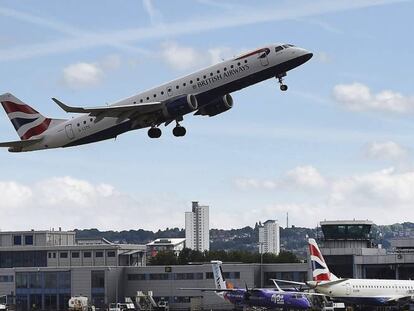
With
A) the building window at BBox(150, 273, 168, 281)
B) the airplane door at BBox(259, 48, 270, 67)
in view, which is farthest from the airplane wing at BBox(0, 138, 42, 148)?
the building window at BBox(150, 273, 168, 281)

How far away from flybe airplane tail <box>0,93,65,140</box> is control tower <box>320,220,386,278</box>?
2967 inches

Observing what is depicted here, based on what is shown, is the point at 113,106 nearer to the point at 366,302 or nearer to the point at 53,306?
the point at 366,302

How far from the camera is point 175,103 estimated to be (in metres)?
108

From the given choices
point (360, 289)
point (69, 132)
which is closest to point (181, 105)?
point (69, 132)

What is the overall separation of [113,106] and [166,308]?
2796 inches

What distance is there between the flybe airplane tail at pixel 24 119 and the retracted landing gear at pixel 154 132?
13.9m

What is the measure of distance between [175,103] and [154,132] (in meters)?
7.32

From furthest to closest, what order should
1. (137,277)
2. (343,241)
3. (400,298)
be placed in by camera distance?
(137,277)
(343,241)
(400,298)

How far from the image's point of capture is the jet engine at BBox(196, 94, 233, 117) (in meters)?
114

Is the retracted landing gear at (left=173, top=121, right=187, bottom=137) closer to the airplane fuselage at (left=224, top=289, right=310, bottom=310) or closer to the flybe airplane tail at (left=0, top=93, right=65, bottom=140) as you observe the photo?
the flybe airplane tail at (left=0, top=93, right=65, bottom=140)

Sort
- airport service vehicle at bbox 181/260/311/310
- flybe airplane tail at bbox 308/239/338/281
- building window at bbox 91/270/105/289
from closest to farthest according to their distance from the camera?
flybe airplane tail at bbox 308/239/338/281 < airport service vehicle at bbox 181/260/311/310 < building window at bbox 91/270/105/289

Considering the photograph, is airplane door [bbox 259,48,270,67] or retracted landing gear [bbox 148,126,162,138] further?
retracted landing gear [bbox 148,126,162,138]

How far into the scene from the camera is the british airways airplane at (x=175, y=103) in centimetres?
10581

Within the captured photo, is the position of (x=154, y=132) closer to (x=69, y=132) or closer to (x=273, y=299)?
(x=69, y=132)
